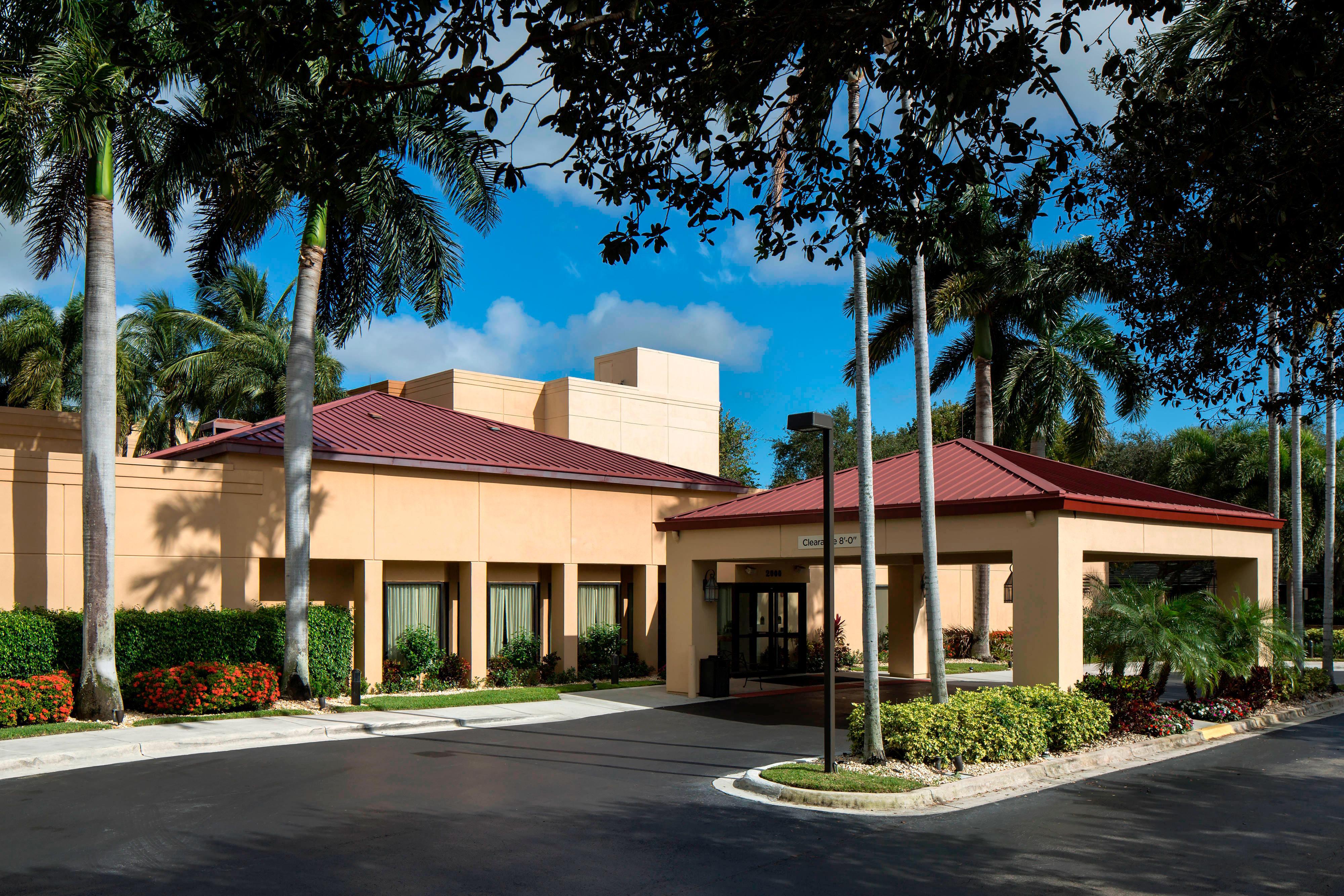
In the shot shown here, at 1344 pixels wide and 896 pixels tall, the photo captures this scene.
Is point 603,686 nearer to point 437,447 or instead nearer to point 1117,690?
point 437,447

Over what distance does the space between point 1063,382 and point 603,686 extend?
16.8m

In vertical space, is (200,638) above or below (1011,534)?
below

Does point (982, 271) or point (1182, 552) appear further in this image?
point (982, 271)

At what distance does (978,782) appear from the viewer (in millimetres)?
13180

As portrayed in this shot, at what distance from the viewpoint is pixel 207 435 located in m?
32.6

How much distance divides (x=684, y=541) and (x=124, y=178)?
1338cm

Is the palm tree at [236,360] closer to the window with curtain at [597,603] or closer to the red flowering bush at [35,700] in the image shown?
the window with curtain at [597,603]

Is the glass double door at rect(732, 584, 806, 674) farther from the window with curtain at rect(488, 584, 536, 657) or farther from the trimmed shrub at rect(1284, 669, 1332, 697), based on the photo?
the trimmed shrub at rect(1284, 669, 1332, 697)

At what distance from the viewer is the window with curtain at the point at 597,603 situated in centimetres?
2867

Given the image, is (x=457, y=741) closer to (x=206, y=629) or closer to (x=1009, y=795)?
(x=206, y=629)

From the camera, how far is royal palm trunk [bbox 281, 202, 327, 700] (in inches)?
837

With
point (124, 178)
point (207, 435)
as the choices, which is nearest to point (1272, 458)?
point (124, 178)

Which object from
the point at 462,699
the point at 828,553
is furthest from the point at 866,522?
the point at 462,699

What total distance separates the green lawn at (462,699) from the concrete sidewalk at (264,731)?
270 mm
